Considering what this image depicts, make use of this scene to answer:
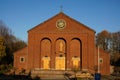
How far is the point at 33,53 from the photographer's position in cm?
5441

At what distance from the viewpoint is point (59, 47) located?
55594mm

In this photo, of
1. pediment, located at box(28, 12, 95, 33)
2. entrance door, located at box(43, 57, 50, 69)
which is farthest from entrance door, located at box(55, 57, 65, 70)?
pediment, located at box(28, 12, 95, 33)

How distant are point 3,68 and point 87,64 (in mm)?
18800

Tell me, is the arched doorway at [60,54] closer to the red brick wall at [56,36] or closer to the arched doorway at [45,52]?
the red brick wall at [56,36]

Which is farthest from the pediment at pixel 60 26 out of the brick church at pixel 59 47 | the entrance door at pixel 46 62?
the entrance door at pixel 46 62

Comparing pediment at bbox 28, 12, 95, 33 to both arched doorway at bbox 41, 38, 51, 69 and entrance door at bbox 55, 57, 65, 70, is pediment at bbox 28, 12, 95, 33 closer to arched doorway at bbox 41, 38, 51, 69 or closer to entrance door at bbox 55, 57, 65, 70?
arched doorway at bbox 41, 38, 51, 69

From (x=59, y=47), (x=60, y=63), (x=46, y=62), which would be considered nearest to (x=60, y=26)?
(x=59, y=47)

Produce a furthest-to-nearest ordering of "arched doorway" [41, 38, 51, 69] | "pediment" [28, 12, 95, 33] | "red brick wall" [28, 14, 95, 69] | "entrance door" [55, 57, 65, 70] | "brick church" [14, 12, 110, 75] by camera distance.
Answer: "entrance door" [55, 57, 65, 70]
"arched doorway" [41, 38, 51, 69]
"pediment" [28, 12, 95, 33]
"brick church" [14, 12, 110, 75]
"red brick wall" [28, 14, 95, 69]

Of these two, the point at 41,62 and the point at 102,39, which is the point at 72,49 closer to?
the point at 41,62

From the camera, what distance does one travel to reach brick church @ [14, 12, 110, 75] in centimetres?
5428

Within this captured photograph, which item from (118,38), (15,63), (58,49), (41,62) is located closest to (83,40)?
(58,49)

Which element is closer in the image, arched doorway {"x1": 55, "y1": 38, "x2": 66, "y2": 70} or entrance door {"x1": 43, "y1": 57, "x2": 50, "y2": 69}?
entrance door {"x1": 43, "y1": 57, "x2": 50, "y2": 69}

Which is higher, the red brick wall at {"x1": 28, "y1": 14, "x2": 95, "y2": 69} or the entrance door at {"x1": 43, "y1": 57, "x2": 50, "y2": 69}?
the red brick wall at {"x1": 28, "y1": 14, "x2": 95, "y2": 69}

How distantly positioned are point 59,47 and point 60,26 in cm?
448
